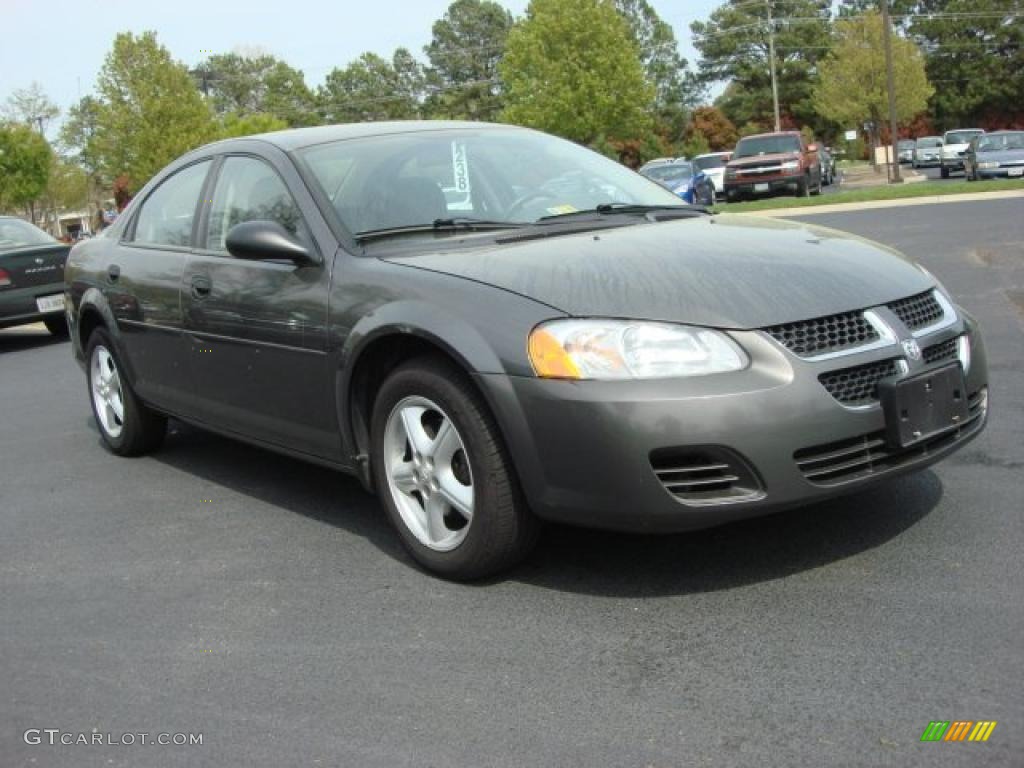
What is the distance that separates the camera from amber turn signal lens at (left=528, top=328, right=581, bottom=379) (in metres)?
3.44

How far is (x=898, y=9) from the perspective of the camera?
Result: 96.2m

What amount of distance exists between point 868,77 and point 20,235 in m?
50.2

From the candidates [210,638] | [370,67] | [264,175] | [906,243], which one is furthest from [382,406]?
[370,67]

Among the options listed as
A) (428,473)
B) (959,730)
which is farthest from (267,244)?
(959,730)

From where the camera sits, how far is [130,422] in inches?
238

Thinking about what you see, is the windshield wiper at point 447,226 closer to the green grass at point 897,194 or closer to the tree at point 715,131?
the green grass at point 897,194

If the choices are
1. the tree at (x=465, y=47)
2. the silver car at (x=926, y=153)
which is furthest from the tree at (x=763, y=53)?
the silver car at (x=926, y=153)

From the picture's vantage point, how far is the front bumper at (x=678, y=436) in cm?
334

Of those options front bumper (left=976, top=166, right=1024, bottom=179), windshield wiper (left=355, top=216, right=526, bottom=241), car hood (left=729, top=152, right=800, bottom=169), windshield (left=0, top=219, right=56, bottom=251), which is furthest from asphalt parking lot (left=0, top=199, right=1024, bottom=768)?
front bumper (left=976, top=166, right=1024, bottom=179)

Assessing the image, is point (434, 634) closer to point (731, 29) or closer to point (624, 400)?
point (624, 400)

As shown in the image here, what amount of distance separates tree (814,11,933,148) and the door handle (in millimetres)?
55125

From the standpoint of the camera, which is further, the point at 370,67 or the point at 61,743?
the point at 370,67

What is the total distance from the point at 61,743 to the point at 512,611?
1.32m

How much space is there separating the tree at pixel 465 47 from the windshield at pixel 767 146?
65934 mm
